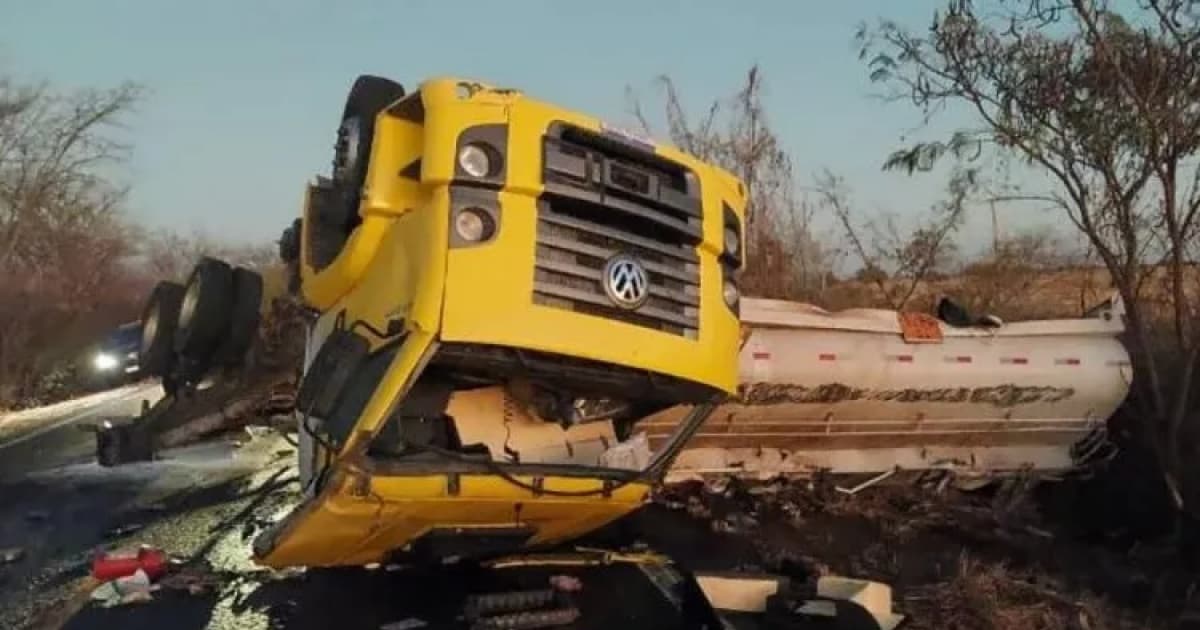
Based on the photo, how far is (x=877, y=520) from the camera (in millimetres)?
7094

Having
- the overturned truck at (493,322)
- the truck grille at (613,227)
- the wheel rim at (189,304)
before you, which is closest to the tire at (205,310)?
the wheel rim at (189,304)

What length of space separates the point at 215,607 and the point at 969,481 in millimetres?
4730

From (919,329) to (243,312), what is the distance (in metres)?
4.02

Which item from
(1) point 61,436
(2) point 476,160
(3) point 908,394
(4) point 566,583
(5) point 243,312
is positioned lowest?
(4) point 566,583

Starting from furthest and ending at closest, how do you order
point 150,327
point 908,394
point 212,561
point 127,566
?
1. point 908,394
2. point 150,327
3. point 212,561
4. point 127,566

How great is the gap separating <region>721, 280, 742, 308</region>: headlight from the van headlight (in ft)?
Result: 30.1

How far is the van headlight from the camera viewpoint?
12.1m

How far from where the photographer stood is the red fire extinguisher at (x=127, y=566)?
529 centimetres

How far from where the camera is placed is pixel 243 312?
601cm

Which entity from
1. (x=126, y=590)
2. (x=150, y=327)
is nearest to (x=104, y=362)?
(x=150, y=327)

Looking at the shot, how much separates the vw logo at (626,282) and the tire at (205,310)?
104 inches

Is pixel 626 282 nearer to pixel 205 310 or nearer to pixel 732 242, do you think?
pixel 732 242

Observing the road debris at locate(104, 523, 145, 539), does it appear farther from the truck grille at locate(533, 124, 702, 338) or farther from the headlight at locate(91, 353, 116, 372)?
the headlight at locate(91, 353, 116, 372)

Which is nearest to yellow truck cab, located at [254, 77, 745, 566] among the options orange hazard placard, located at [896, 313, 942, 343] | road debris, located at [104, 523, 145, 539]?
road debris, located at [104, 523, 145, 539]
